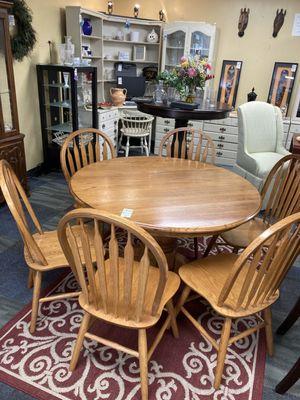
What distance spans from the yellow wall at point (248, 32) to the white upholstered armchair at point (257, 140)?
1306 mm

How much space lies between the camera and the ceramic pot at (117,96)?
445cm

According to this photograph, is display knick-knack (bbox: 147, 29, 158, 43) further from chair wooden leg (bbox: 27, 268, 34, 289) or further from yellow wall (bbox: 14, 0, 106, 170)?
chair wooden leg (bbox: 27, 268, 34, 289)

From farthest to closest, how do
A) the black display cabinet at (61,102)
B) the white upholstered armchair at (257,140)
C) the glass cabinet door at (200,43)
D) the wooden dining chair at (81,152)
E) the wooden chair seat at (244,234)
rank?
1. the glass cabinet door at (200,43)
2. the black display cabinet at (61,102)
3. the white upholstered armchair at (257,140)
4. the wooden dining chair at (81,152)
5. the wooden chair seat at (244,234)

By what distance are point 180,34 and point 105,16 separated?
1.09 metres

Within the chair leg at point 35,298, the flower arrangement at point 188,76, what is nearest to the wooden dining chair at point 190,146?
the flower arrangement at point 188,76

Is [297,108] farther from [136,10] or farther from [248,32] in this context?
[136,10]

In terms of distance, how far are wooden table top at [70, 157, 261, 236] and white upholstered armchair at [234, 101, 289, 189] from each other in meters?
1.18

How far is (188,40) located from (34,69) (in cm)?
221

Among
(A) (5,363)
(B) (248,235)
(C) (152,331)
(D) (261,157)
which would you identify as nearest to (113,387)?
(C) (152,331)

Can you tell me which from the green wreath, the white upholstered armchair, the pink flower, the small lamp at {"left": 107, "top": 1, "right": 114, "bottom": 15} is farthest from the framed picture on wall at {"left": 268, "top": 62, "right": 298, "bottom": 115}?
the green wreath

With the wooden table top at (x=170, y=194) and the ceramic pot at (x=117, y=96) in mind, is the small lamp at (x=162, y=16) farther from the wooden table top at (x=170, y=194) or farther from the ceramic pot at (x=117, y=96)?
the wooden table top at (x=170, y=194)

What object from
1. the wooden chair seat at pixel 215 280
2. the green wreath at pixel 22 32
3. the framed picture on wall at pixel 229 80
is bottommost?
the wooden chair seat at pixel 215 280

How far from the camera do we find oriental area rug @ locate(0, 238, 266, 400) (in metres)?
1.39

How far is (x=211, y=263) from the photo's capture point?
1622 millimetres
